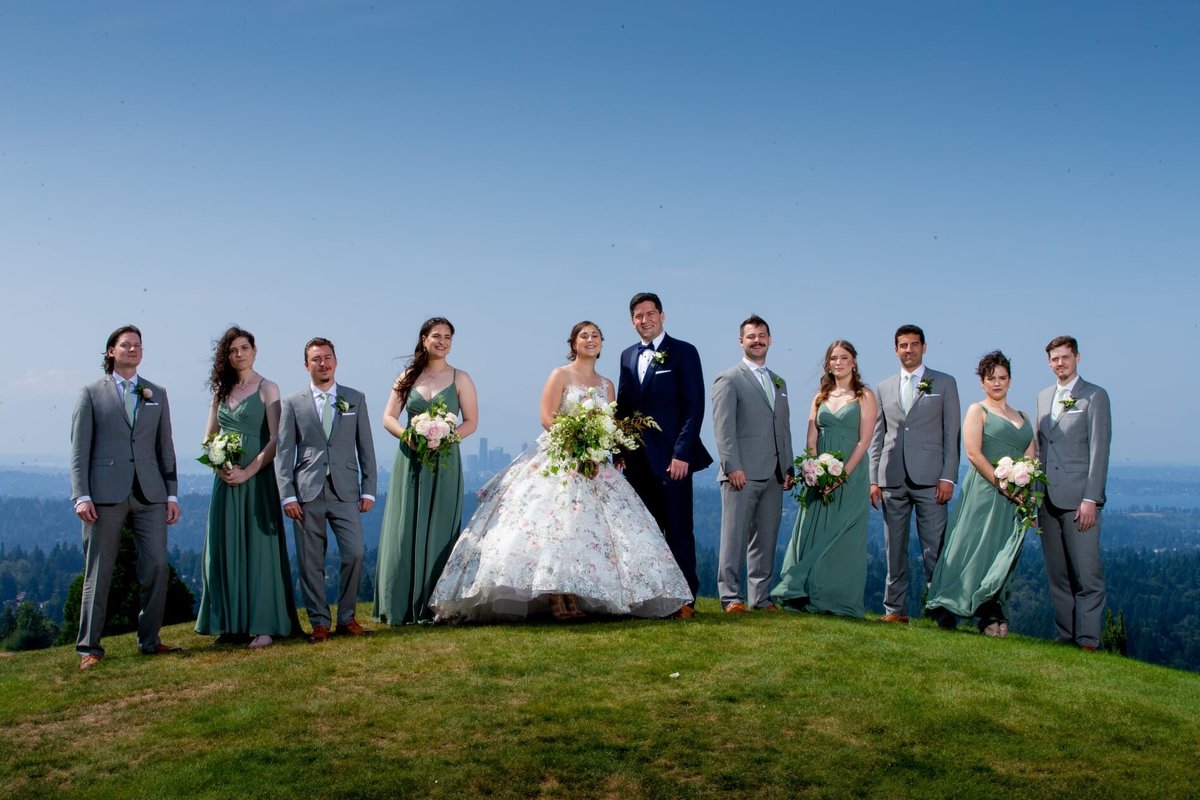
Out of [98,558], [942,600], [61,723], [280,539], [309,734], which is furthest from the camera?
[942,600]

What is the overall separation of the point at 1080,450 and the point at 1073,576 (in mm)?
1297

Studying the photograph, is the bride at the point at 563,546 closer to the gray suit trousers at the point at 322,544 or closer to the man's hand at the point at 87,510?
the gray suit trousers at the point at 322,544

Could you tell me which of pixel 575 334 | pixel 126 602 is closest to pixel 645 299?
pixel 575 334

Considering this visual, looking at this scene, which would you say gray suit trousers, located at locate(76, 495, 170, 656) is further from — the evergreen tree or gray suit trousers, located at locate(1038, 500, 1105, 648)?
the evergreen tree

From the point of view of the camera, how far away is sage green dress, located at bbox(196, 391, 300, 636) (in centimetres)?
967

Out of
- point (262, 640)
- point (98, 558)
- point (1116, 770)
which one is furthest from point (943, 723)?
point (98, 558)

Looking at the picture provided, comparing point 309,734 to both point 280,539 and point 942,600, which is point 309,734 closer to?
point 280,539

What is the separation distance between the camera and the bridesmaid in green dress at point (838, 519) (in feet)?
36.2

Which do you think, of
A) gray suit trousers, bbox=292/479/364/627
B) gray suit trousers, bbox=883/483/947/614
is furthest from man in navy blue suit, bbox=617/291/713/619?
gray suit trousers, bbox=292/479/364/627

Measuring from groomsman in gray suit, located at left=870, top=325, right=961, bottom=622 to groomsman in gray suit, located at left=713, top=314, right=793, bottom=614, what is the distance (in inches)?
45.2

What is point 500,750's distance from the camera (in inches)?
255

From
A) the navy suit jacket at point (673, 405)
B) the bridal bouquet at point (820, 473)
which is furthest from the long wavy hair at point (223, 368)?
the bridal bouquet at point (820, 473)

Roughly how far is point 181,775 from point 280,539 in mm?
3916

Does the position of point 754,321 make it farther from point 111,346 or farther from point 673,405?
point 111,346
